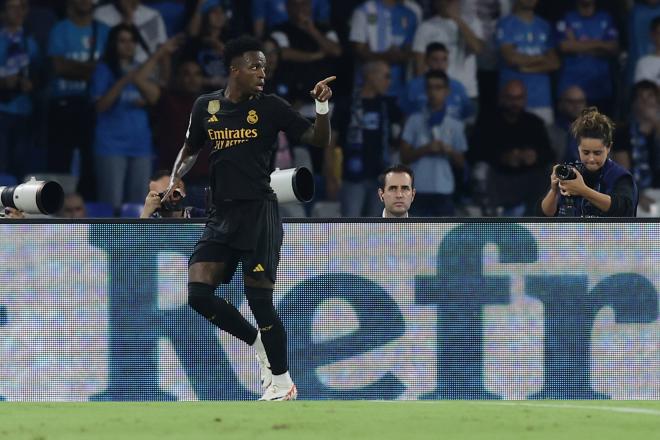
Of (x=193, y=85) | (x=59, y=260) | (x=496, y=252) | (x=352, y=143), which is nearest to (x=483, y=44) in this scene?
(x=352, y=143)

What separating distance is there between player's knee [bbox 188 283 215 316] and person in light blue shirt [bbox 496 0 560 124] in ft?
18.8

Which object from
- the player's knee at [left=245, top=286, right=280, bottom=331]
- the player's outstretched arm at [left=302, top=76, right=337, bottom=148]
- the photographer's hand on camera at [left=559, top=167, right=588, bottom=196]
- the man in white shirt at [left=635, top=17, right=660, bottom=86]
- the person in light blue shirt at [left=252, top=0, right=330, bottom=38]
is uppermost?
the person in light blue shirt at [left=252, top=0, right=330, bottom=38]

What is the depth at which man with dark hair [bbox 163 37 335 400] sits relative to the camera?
7.62 metres

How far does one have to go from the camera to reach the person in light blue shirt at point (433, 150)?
40.6 feet

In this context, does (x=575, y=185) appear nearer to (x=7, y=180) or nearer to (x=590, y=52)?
(x=590, y=52)

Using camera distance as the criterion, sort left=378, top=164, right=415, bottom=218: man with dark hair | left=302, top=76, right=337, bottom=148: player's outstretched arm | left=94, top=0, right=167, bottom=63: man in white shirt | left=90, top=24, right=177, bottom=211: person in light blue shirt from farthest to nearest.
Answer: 1. left=94, top=0, right=167, bottom=63: man in white shirt
2. left=90, top=24, right=177, bottom=211: person in light blue shirt
3. left=378, top=164, right=415, bottom=218: man with dark hair
4. left=302, top=76, right=337, bottom=148: player's outstretched arm

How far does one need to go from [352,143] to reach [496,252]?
3809mm

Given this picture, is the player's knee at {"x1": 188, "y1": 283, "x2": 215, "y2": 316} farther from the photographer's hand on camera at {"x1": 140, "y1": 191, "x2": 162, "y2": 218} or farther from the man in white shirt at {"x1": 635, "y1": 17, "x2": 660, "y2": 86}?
the man in white shirt at {"x1": 635, "y1": 17, "x2": 660, "y2": 86}

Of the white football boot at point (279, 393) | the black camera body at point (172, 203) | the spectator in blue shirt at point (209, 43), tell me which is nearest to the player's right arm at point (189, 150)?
the black camera body at point (172, 203)

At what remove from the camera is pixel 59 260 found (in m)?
8.86

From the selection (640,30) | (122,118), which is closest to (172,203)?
(122,118)

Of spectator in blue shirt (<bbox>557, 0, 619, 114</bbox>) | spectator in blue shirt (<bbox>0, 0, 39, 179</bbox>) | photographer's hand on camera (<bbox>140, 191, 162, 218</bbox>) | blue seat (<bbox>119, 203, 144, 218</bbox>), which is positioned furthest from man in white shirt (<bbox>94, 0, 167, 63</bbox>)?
photographer's hand on camera (<bbox>140, 191, 162, 218</bbox>)

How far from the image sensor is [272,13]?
12.8 metres

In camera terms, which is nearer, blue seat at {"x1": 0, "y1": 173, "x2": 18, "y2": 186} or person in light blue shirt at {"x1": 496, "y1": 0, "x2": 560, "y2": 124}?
blue seat at {"x1": 0, "y1": 173, "x2": 18, "y2": 186}
